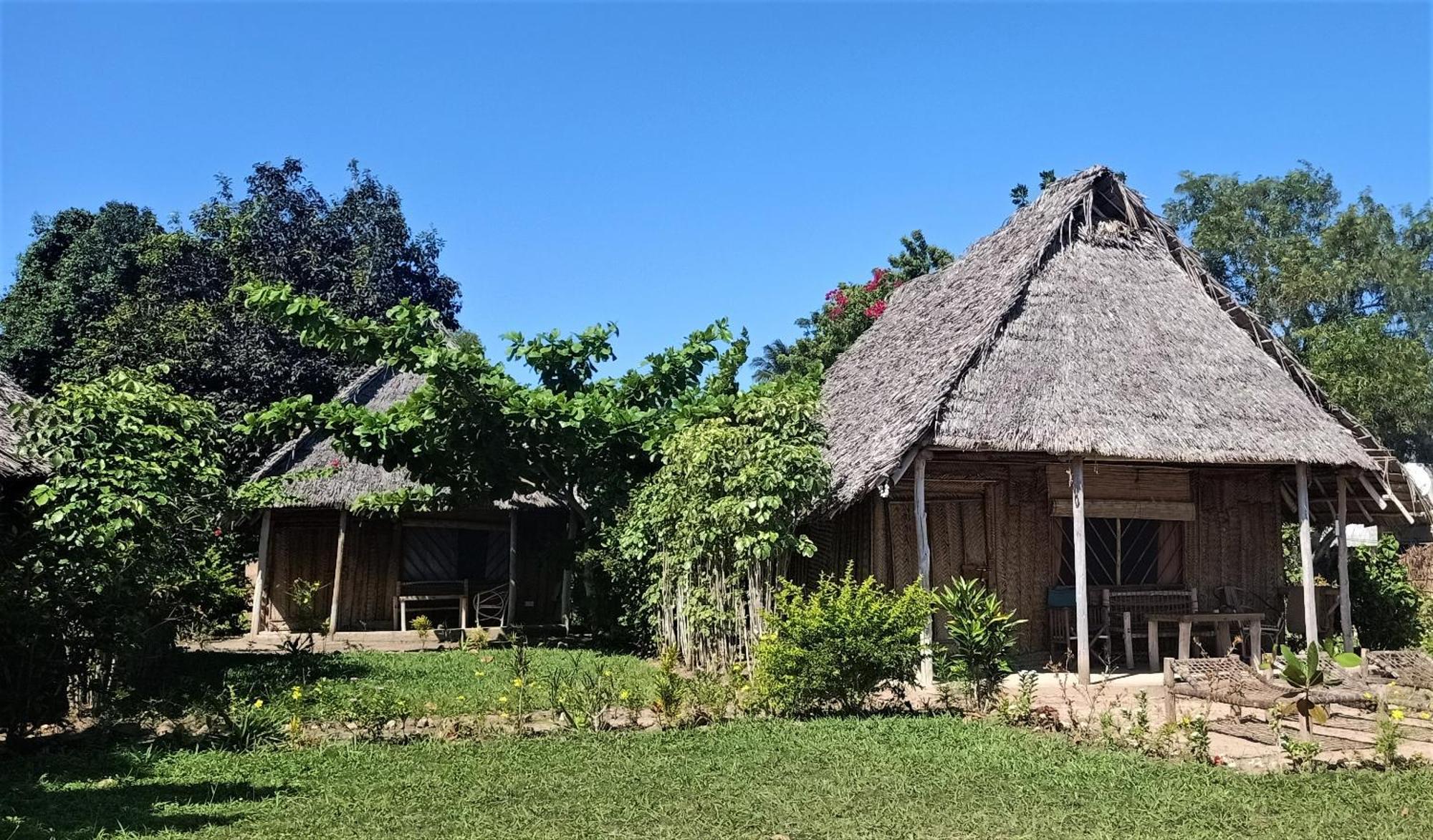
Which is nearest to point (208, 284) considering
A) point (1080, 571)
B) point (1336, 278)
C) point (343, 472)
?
point (343, 472)

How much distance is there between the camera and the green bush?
8.70 meters

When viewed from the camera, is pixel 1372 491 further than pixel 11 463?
Yes

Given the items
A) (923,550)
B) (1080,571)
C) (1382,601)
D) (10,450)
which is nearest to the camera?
(10,450)

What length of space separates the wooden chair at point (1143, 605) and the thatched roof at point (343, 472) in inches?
315

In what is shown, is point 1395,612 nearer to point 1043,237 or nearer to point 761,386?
point 1043,237

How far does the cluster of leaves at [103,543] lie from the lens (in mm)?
7871

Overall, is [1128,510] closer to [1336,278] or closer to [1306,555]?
[1306,555]

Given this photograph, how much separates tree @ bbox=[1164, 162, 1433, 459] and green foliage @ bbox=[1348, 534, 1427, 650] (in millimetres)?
14512

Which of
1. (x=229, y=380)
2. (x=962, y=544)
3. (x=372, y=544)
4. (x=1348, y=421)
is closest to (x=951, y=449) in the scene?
(x=962, y=544)

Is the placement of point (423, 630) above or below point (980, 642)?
below

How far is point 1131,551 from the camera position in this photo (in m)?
13.8

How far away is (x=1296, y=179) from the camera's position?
3653 cm

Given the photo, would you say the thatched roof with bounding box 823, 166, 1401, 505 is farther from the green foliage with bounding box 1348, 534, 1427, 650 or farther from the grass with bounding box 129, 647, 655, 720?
the grass with bounding box 129, 647, 655, 720

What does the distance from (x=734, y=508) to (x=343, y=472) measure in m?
9.56
